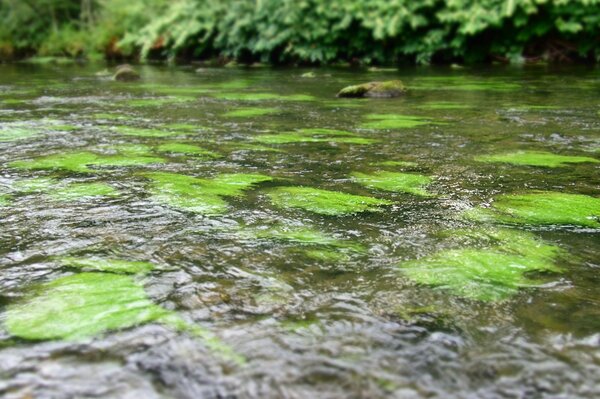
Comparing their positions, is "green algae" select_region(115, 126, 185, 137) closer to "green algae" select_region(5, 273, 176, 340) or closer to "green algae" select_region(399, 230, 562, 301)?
"green algae" select_region(5, 273, 176, 340)

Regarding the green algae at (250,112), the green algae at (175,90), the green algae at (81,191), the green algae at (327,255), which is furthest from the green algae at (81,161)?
the green algae at (175,90)

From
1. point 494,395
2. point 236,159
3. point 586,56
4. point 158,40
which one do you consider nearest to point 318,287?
point 494,395

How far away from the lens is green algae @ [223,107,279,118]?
21.1ft

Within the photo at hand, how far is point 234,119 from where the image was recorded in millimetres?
6141

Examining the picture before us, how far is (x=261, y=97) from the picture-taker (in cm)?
816

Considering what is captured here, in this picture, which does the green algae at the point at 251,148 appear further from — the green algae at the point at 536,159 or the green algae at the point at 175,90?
the green algae at the point at 175,90

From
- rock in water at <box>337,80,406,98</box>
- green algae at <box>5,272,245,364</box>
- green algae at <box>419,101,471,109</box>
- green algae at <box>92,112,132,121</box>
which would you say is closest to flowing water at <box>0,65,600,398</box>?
green algae at <box>5,272,245,364</box>

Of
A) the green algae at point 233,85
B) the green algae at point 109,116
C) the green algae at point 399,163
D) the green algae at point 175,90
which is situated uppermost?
the green algae at point 233,85

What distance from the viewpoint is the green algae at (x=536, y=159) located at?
3.98m

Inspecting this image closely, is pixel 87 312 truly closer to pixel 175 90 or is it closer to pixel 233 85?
pixel 175 90

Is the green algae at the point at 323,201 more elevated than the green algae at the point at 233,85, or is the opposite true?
the green algae at the point at 233,85

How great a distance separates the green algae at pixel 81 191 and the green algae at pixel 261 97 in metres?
4.67

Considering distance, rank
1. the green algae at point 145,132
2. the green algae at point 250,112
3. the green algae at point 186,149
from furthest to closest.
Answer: the green algae at point 250,112 → the green algae at point 145,132 → the green algae at point 186,149

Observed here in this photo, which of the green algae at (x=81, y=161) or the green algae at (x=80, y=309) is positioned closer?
the green algae at (x=80, y=309)
